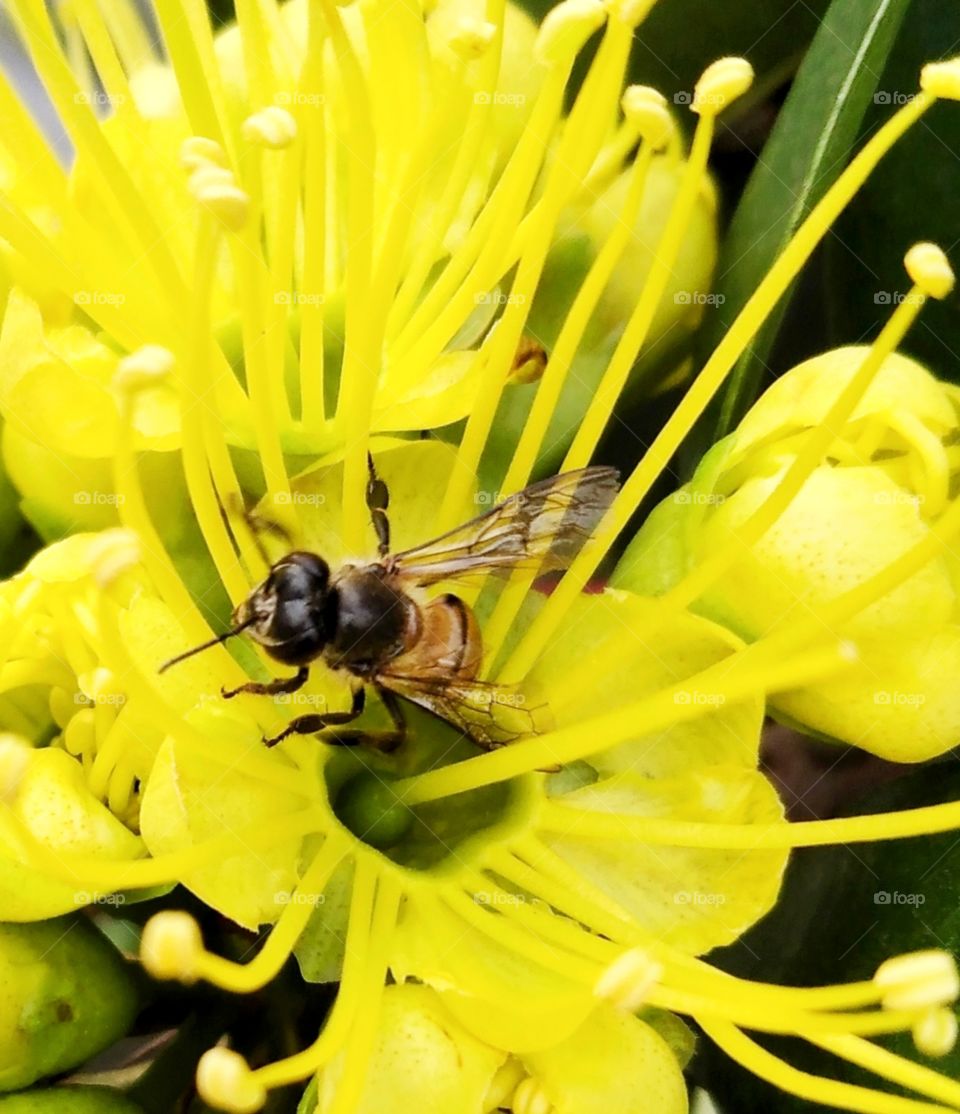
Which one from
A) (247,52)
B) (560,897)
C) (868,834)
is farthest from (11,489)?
(868,834)

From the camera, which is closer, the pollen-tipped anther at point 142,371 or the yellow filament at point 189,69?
the pollen-tipped anther at point 142,371

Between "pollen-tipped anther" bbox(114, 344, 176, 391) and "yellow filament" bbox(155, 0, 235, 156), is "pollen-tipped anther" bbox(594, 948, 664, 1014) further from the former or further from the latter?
"yellow filament" bbox(155, 0, 235, 156)

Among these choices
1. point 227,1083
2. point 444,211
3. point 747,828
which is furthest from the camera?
point 444,211

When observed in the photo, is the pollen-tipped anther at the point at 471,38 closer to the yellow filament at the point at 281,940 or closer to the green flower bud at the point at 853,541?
the green flower bud at the point at 853,541

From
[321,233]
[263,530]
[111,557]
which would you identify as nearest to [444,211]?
[321,233]

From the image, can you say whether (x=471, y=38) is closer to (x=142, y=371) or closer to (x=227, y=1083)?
(x=142, y=371)

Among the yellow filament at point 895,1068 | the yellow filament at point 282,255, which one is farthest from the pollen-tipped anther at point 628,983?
the yellow filament at point 282,255
